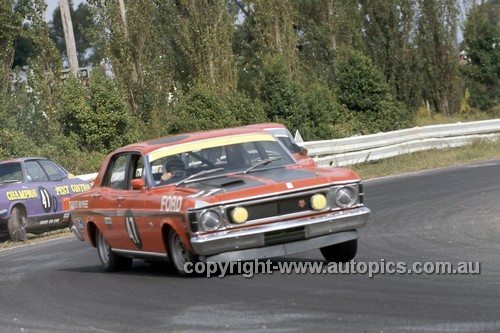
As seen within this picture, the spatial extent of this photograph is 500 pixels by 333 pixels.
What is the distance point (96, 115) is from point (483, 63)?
23667 mm

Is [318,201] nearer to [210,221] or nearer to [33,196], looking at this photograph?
[210,221]

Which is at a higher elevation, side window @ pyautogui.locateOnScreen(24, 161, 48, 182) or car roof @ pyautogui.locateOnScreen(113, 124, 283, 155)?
car roof @ pyautogui.locateOnScreen(113, 124, 283, 155)

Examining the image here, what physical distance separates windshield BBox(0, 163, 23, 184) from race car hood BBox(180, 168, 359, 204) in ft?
30.6

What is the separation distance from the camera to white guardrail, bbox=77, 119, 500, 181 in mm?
24812

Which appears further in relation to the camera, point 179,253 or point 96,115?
point 96,115

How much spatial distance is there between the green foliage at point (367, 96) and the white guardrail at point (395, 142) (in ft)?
24.1

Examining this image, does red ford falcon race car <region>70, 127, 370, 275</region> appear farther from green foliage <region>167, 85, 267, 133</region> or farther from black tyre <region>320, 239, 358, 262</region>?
green foliage <region>167, 85, 267, 133</region>

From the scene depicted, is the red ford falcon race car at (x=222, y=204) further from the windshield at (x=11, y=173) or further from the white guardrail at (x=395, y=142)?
the white guardrail at (x=395, y=142)

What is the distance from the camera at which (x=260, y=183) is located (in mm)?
9508

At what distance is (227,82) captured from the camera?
118ft

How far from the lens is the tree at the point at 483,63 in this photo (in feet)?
158

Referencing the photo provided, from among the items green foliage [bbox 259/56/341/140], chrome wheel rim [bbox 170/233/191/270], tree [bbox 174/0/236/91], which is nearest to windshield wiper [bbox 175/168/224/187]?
chrome wheel rim [bbox 170/233/191/270]

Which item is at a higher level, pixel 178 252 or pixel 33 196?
pixel 178 252

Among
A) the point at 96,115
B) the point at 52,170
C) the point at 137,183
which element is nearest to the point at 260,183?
the point at 137,183
